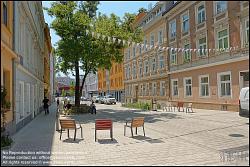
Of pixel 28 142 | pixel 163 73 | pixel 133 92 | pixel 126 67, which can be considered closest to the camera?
pixel 28 142

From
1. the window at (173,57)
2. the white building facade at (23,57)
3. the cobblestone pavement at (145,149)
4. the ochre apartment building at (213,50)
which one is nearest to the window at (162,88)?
the ochre apartment building at (213,50)

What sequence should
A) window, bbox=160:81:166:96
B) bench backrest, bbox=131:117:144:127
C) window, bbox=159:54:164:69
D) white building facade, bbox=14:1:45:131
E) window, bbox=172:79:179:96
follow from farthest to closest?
window, bbox=159:54:164:69 → window, bbox=160:81:166:96 → window, bbox=172:79:179:96 → white building facade, bbox=14:1:45:131 → bench backrest, bbox=131:117:144:127

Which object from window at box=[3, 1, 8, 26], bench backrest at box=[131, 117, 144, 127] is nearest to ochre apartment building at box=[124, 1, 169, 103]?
bench backrest at box=[131, 117, 144, 127]

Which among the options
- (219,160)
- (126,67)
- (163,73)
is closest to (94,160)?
(219,160)

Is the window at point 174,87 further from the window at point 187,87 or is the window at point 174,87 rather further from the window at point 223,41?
the window at point 223,41

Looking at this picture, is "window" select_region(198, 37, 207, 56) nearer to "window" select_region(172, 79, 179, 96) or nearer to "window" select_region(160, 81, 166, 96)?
"window" select_region(172, 79, 179, 96)

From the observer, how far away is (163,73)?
126ft

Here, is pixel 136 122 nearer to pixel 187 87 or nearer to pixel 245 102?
pixel 245 102

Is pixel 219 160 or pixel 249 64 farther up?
pixel 249 64

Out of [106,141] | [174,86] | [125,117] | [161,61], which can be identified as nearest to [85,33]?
[125,117]

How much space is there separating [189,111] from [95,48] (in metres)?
8.90

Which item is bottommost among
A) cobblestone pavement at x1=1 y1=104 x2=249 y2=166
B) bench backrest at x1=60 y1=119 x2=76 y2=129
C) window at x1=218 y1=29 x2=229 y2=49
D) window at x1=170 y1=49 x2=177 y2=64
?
cobblestone pavement at x1=1 y1=104 x2=249 y2=166

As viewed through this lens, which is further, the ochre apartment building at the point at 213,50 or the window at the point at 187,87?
the window at the point at 187,87

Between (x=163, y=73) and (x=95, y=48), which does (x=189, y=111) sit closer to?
(x=95, y=48)
